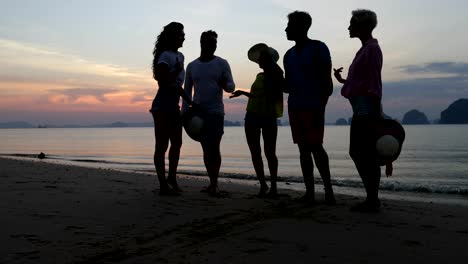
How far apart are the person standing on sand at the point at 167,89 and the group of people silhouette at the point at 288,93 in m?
0.01

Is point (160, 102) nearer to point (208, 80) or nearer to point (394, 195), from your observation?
point (208, 80)

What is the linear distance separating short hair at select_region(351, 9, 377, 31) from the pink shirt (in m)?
0.18

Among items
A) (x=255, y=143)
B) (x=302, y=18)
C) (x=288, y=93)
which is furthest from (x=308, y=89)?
(x=255, y=143)

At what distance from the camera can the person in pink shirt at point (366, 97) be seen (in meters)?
4.59

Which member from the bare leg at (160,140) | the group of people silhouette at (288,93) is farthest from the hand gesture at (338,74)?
the bare leg at (160,140)

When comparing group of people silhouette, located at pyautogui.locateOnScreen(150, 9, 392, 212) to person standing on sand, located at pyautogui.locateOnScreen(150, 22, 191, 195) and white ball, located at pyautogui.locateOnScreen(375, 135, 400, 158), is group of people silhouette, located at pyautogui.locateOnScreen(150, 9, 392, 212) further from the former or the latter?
white ball, located at pyautogui.locateOnScreen(375, 135, 400, 158)

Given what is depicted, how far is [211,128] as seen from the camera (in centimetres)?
582

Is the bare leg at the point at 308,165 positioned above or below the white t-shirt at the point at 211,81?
below

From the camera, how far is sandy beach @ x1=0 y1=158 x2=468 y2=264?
3029 millimetres

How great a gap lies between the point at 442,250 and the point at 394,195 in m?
5.52

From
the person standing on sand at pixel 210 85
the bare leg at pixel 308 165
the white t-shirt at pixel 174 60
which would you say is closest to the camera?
the bare leg at pixel 308 165

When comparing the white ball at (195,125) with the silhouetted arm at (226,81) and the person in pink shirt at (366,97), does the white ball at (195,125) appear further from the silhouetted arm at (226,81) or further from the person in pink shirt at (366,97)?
the person in pink shirt at (366,97)

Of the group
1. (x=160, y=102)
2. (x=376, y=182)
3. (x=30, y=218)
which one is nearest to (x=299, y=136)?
(x=376, y=182)

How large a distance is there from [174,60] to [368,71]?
2.49 metres
